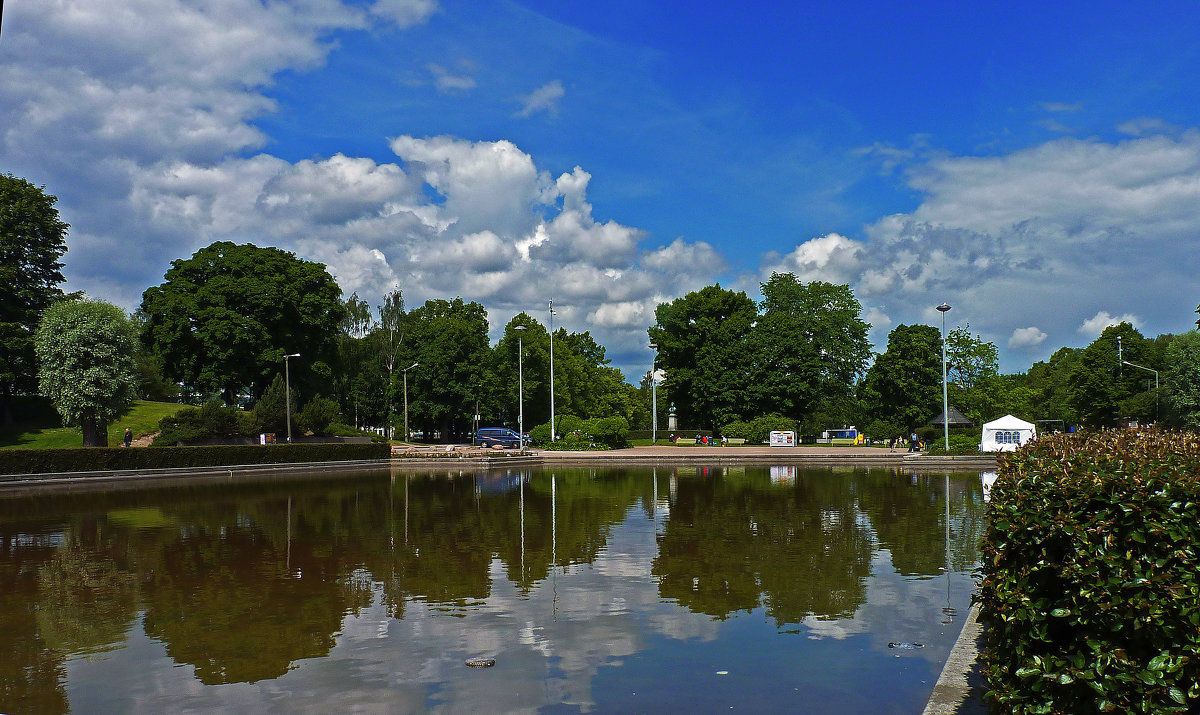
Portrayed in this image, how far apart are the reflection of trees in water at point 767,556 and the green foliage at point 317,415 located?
122ft

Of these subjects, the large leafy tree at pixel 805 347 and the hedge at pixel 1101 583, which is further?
the large leafy tree at pixel 805 347

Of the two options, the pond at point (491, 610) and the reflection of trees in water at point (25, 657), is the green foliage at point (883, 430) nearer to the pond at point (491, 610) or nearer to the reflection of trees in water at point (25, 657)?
the pond at point (491, 610)

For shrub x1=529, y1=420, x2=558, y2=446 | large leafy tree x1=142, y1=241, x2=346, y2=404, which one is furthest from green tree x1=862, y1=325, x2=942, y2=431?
large leafy tree x1=142, y1=241, x2=346, y2=404

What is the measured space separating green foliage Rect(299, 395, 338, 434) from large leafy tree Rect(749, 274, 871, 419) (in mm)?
31610

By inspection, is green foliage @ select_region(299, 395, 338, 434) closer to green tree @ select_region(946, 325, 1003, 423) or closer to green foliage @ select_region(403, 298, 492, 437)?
green foliage @ select_region(403, 298, 492, 437)

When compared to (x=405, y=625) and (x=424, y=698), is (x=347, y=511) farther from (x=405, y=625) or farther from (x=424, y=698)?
(x=424, y=698)

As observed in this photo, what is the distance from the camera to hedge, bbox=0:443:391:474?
3247 cm

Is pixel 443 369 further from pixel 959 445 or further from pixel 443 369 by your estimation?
pixel 959 445

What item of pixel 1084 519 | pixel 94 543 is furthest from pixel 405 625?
pixel 94 543

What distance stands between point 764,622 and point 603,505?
1245cm

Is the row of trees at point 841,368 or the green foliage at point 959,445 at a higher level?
the row of trees at point 841,368

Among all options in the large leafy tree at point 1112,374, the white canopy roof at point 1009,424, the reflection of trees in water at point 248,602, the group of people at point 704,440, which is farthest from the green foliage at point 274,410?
the large leafy tree at point 1112,374

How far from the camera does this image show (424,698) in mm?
6160

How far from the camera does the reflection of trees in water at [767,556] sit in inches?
366
